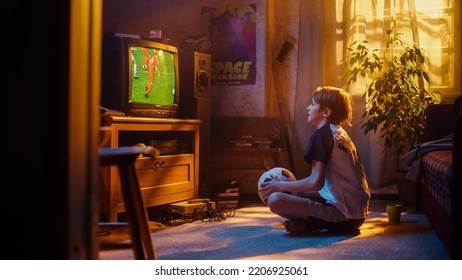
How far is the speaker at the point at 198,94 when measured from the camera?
358 centimetres

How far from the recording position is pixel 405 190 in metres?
3.52

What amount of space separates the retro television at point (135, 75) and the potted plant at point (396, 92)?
1.36 metres

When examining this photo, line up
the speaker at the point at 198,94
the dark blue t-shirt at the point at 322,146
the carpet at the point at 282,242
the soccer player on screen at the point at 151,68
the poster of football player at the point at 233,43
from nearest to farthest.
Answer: the carpet at the point at 282,242 → the dark blue t-shirt at the point at 322,146 → the soccer player on screen at the point at 151,68 → the speaker at the point at 198,94 → the poster of football player at the point at 233,43

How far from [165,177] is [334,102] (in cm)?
102

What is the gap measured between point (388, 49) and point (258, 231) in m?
1.96

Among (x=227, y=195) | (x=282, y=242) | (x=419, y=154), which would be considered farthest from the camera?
(x=227, y=195)

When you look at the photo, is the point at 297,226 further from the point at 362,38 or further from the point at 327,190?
the point at 362,38

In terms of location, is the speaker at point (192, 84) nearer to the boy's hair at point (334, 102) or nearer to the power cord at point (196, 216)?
the power cord at point (196, 216)

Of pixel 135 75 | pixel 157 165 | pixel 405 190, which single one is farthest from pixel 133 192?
pixel 405 190

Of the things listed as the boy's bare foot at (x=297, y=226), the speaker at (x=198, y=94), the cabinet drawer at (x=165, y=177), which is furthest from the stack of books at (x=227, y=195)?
the boy's bare foot at (x=297, y=226)

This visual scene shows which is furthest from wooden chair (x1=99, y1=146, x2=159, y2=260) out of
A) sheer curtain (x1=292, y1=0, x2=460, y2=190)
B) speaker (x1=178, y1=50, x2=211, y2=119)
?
sheer curtain (x1=292, y1=0, x2=460, y2=190)

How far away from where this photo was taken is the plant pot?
3498 millimetres

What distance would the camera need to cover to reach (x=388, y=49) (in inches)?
155
